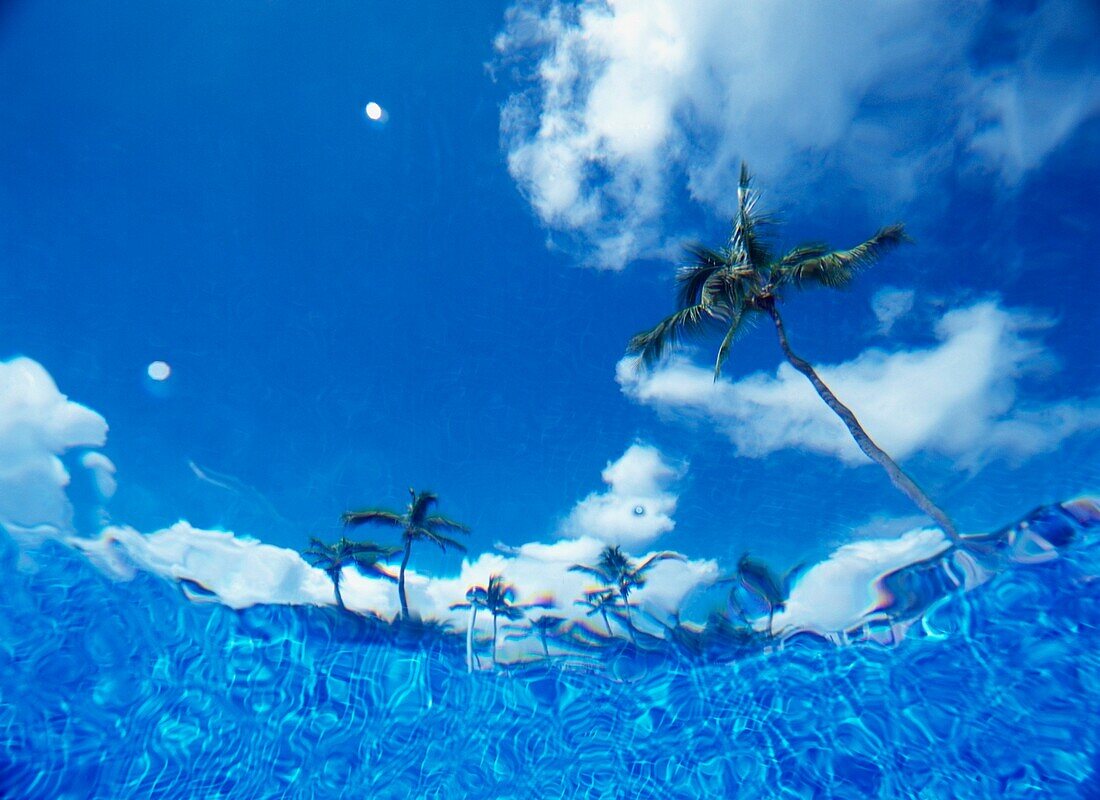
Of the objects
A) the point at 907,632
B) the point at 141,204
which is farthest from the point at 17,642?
the point at 907,632

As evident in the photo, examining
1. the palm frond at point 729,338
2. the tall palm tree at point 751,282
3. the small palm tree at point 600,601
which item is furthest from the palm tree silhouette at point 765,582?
the palm frond at point 729,338

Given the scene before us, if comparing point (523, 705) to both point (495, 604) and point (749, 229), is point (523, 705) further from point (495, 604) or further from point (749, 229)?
point (749, 229)

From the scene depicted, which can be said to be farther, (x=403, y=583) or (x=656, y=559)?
(x=403, y=583)

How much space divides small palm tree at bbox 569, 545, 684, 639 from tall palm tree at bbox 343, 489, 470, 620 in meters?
3.08

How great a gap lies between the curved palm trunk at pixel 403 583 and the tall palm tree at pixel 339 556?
36 centimetres

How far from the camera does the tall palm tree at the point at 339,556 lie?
12.4 meters

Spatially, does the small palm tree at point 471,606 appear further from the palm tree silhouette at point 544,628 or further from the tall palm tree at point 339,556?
the tall palm tree at point 339,556

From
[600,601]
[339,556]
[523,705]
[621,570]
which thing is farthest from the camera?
[523,705]

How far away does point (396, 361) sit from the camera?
35.3 ft

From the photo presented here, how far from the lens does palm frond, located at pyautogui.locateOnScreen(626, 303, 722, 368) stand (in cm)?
980

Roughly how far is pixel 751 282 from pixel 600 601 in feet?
27.0

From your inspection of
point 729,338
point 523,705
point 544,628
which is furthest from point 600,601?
point 729,338

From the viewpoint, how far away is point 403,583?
1326 cm

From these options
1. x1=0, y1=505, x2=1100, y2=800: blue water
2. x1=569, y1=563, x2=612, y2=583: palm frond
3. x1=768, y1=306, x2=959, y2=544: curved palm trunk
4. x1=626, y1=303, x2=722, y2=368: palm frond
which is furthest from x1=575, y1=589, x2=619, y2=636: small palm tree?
x1=768, y1=306, x2=959, y2=544: curved palm trunk
